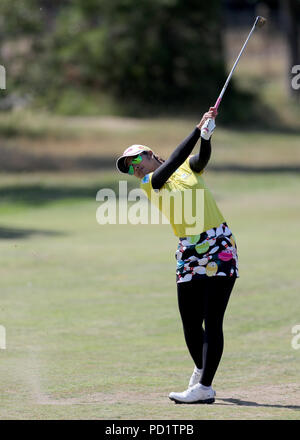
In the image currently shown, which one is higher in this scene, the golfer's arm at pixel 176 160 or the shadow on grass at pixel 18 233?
the shadow on grass at pixel 18 233

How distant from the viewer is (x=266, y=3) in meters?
66.4

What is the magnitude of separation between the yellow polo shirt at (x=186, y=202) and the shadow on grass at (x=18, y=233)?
12733 mm

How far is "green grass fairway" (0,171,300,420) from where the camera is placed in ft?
24.2

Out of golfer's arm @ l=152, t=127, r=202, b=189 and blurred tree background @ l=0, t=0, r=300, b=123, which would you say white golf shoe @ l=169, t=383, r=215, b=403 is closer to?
golfer's arm @ l=152, t=127, r=202, b=189

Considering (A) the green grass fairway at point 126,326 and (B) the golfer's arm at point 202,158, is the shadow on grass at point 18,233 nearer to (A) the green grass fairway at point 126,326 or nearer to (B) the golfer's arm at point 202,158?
(A) the green grass fairway at point 126,326

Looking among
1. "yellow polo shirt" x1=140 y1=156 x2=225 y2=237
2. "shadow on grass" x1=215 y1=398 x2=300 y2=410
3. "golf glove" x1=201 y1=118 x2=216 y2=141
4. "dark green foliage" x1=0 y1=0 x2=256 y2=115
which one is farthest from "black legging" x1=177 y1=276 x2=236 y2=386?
"dark green foliage" x1=0 y1=0 x2=256 y2=115

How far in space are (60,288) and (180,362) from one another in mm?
4645

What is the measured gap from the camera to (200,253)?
717cm

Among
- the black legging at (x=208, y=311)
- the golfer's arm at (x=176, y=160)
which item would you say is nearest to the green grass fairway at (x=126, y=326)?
the black legging at (x=208, y=311)

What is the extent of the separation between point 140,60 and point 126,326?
40.0 meters

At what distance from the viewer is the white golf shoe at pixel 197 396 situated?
23.7 ft

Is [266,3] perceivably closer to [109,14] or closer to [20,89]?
[109,14]

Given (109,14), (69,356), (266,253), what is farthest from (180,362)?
(109,14)

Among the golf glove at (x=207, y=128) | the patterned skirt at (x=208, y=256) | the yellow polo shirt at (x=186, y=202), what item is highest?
the golf glove at (x=207, y=128)
